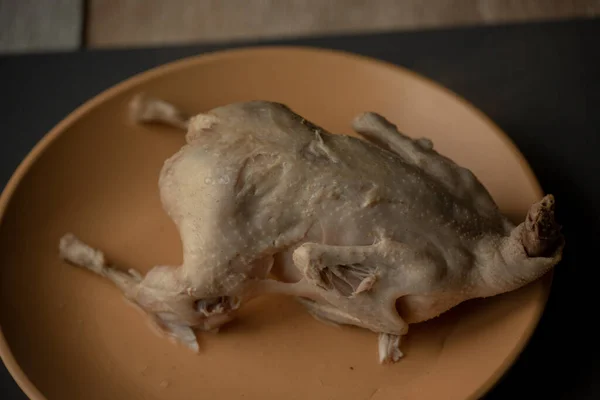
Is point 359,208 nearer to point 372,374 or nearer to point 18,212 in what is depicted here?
point 372,374

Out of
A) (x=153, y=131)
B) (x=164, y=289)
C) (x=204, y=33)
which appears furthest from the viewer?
(x=204, y=33)

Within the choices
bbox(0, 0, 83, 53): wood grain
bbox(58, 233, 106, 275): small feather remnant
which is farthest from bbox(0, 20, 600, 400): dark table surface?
bbox(58, 233, 106, 275): small feather remnant

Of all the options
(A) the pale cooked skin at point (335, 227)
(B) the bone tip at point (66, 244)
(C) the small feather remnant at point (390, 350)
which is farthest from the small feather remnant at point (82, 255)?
(C) the small feather remnant at point (390, 350)

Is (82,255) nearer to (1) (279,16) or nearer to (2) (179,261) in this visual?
(2) (179,261)

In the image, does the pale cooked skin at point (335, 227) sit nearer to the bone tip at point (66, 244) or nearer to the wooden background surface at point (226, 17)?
the bone tip at point (66, 244)

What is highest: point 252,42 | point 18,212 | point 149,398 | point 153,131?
point 252,42

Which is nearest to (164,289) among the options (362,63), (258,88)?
(258,88)
